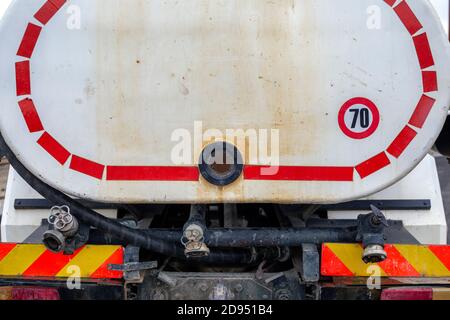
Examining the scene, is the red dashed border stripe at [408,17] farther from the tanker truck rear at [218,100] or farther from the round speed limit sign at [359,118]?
the round speed limit sign at [359,118]

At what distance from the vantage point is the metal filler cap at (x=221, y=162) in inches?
79.5

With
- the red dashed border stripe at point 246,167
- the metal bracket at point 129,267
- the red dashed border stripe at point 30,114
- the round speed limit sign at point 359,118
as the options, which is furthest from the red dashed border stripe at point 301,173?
the red dashed border stripe at point 30,114

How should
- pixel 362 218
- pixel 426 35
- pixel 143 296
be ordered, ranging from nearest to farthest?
1. pixel 426 35
2. pixel 362 218
3. pixel 143 296

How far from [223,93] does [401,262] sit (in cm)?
100

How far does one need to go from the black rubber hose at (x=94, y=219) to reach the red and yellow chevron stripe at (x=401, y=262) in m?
0.66

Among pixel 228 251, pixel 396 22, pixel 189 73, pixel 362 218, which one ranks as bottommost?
pixel 228 251

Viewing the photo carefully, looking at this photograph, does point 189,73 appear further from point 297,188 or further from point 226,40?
point 297,188

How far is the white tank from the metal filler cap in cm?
2

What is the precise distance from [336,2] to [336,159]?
57 cm

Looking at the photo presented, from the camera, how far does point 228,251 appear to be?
94.9 inches

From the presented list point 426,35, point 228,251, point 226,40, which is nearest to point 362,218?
point 228,251

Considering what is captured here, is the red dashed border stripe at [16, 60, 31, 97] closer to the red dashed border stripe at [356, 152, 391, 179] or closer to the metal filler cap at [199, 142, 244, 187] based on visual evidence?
the metal filler cap at [199, 142, 244, 187]

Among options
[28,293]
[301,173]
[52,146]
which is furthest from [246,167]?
[28,293]

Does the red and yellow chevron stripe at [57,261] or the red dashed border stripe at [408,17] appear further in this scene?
the red and yellow chevron stripe at [57,261]
